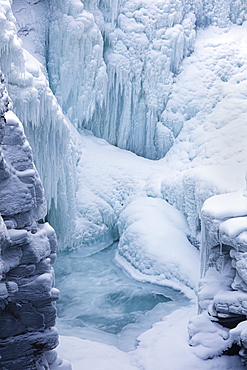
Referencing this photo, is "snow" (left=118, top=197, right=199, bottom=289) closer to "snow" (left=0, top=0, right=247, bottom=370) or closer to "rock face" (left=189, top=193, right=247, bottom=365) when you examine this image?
"snow" (left=0, top=0, right=247, bottom=370)

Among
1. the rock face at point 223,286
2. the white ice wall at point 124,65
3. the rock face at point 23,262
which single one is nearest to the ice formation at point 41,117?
the white ice wall at point 124,65

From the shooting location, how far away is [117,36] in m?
10.6

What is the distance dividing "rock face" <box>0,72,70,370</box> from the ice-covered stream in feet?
10.3

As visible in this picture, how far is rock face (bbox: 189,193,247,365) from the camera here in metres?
5.63

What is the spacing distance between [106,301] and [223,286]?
2.93 meters

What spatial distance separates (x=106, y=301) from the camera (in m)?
8.41

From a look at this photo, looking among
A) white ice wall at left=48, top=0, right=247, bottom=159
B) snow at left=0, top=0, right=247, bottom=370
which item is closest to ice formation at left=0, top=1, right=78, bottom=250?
snow at left=0, top=0, right=247, bottom=370

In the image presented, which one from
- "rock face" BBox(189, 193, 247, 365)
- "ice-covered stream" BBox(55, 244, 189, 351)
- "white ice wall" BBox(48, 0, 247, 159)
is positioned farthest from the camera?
"white ice wall" BBox(48, 0, 247, 159)

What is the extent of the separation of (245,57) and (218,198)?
5013mm

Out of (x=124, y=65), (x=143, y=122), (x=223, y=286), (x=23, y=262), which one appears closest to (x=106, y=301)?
(x=223, y=286)

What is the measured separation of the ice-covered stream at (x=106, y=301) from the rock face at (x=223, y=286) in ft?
4.99

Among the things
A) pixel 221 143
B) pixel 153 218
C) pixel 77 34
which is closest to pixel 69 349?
pixel 153 218

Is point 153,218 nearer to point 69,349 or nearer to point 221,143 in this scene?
point 221,143

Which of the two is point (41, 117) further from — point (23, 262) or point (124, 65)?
point (23, 262)
